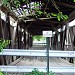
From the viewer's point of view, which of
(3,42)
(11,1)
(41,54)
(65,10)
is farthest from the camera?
(65,10)

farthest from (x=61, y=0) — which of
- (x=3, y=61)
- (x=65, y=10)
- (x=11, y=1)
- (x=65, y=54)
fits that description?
(x=11, y=1)

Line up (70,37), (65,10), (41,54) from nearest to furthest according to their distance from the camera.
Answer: (41,54) → (65,10) → (70,37)

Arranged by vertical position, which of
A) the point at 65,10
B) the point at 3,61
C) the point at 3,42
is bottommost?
the point at 3,61

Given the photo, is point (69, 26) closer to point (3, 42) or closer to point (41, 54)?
point (41, 54)

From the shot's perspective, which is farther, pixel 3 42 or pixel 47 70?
pixel 47 70

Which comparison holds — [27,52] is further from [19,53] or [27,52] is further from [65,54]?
[65,54]

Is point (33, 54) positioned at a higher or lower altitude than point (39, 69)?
higher

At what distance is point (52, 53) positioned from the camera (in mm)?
5344

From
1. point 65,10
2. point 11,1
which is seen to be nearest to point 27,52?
point 11,1

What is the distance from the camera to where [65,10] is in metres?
11.8

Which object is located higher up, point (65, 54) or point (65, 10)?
point (65, 10)

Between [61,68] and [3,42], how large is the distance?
2519 mm

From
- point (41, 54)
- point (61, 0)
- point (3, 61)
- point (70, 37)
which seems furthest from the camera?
point (70, 37)

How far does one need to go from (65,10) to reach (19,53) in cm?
683
